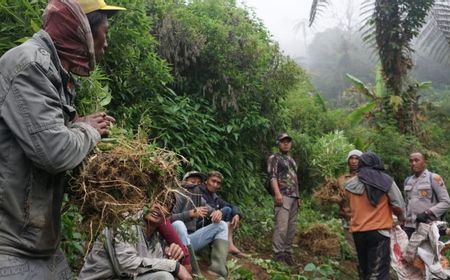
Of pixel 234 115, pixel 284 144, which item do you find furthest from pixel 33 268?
pixel 234 115

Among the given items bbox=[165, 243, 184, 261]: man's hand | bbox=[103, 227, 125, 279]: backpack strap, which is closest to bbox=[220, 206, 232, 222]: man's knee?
bbox=[165, 243, 184, 261]: man's hand

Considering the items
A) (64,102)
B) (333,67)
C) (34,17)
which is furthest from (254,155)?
(333,67)

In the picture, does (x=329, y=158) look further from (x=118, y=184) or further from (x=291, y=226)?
(x=118, y=184)

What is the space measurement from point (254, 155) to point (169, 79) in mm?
A: 2989

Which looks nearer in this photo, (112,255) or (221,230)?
(112,255)

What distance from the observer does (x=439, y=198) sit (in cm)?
660

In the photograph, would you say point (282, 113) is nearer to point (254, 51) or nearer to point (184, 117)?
point (254, 51)

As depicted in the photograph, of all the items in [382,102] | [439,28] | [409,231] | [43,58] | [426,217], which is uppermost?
[439,28]

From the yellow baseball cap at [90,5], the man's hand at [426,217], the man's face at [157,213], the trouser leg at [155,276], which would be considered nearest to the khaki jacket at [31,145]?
the yellow baseball cap at [90,5]

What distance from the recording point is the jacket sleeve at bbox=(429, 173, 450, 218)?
21.3 feet

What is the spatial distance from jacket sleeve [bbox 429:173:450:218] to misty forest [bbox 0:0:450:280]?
1606mm

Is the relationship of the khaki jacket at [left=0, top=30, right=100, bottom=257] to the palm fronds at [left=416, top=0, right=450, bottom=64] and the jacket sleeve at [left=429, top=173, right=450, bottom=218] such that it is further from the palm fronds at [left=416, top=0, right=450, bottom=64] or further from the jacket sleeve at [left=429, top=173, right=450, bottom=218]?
the palm fronds at [left=416, top=0, right=450, bottom=64]

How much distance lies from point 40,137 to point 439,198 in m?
6.17

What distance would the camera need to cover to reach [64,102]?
188 cm
